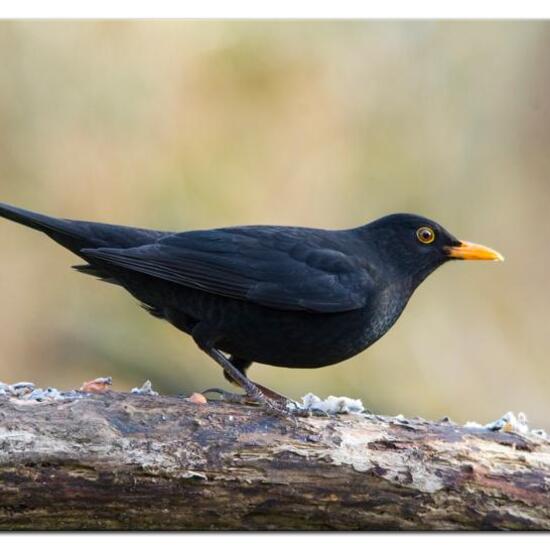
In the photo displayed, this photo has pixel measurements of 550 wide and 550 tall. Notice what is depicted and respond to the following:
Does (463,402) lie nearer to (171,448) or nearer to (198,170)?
(198,170)

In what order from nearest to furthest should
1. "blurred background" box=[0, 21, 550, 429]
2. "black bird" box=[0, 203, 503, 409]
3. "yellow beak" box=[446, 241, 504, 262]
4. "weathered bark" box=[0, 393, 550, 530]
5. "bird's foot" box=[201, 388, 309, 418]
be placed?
"weathered bark" box=[0, 393, 550, 530]
"bird's foot" box=[201, 388, 309, 418]
"black bird" box=[0, 203, 503, 409]
"yellow beak" box=[446, 241, 504, 262]
"blurred background" box=[0, 21, 550, 429]

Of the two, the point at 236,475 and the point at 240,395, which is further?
the point at 240,395

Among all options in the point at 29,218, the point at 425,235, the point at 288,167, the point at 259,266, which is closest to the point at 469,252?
the point at 425,235

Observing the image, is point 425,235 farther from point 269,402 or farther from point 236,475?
point 236,475

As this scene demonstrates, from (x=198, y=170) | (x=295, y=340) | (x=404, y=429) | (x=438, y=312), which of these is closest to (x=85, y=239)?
(x=295, y=340)

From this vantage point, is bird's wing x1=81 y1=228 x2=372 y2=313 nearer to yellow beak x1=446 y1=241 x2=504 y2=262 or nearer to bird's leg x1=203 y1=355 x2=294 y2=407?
bird's leg x1=203 y1=355 x2=294 y2=407

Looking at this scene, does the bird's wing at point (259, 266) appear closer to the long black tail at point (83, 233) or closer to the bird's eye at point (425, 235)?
the long black tail at point (83, 233)

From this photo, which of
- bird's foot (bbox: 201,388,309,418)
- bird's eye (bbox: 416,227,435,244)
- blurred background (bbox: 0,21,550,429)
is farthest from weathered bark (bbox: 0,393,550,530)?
blurred background (bbox: 0,21,550,429)
